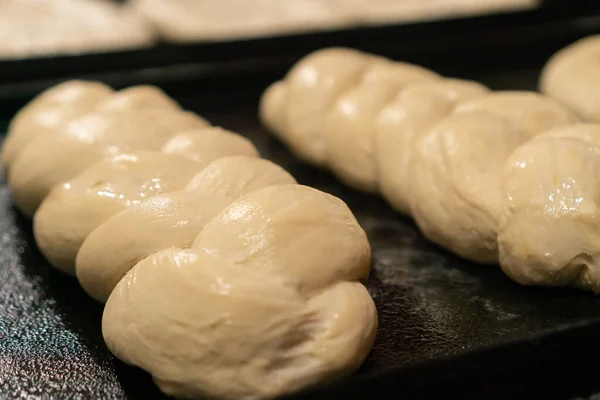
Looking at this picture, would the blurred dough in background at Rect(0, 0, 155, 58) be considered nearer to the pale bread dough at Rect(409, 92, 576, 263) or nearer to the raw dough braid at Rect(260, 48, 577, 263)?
the raw dough braid at Rect(260, 48, 577, 263)

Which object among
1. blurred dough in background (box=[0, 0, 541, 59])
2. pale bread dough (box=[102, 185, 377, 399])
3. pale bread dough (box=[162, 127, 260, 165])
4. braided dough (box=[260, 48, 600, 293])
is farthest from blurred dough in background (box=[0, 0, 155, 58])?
pale bread dough (box=[102, 185, 377, 399])

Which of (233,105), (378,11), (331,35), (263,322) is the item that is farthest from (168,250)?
(378,11)

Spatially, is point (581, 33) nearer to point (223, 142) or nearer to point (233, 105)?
point (233, 105)

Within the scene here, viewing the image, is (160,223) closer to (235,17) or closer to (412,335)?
(412,335)

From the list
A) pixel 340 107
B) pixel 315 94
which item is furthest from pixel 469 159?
pixel 315 94

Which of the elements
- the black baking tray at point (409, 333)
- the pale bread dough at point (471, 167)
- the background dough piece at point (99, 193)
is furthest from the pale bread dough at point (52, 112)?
the pale bread dough at point (471, 167)

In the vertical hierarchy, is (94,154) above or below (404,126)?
below
